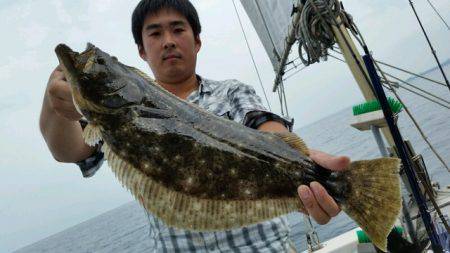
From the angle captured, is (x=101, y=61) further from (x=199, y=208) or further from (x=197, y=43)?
(x=197, y=43)

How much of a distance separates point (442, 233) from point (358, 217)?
382 centimetres

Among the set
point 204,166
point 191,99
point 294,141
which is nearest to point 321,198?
point 294,141

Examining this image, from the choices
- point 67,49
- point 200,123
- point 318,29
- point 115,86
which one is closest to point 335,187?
point 200,123

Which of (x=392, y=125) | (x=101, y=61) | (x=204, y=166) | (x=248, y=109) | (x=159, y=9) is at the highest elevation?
(x=159, y=9)

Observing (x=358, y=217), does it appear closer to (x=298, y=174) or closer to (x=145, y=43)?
(x=298, y=174)

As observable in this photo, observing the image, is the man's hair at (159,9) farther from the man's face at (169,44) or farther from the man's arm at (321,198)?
the man's arm at (321,198)

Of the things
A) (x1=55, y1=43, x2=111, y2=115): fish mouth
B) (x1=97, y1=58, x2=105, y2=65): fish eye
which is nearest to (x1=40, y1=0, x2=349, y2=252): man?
(x1=55, y1=43, x2=111, y2=115): fish mouth

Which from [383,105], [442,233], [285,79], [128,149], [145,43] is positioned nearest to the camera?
[128,149]

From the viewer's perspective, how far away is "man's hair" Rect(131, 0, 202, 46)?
10.4ft

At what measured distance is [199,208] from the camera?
2057mm

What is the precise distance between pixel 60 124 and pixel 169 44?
38.1 inches

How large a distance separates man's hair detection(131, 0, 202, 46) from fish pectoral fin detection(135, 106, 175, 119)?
1.25 metres

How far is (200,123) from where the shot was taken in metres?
2.17

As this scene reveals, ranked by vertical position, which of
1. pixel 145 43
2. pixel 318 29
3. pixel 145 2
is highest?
pixel 318 29
